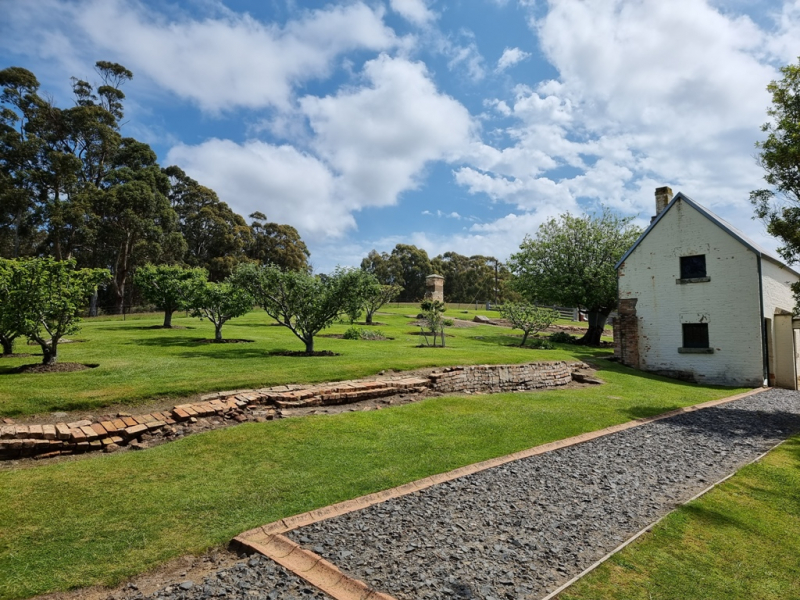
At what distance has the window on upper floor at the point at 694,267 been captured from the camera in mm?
18938

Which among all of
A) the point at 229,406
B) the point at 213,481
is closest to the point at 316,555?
the point at 213,481

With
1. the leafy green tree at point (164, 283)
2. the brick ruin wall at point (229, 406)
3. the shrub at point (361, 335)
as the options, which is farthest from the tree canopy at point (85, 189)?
the brick ruin wall at point (229, 406)

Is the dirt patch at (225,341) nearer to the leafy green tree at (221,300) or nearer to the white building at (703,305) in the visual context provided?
the leafy green tree at (221,300)

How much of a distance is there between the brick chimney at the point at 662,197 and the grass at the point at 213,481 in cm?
1782

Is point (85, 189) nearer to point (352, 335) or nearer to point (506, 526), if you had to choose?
point (352, 335)

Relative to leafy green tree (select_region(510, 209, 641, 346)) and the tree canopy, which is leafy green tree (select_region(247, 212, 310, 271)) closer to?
the tree canopy

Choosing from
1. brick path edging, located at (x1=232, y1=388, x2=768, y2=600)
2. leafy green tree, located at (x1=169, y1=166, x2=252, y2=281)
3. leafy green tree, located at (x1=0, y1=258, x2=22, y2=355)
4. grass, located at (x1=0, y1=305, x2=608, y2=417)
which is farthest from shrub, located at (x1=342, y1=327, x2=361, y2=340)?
leafy green tree, located at (x1=169, y1=166, x2=252, y2=281)

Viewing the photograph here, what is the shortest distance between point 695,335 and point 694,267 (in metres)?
2.92

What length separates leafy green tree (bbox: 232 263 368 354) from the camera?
1498 cm

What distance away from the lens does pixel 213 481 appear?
570cm

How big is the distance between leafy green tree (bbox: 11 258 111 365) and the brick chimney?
2531 centimetres

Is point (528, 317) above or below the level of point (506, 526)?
above

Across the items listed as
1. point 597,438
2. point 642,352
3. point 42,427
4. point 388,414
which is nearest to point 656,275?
point 642,352

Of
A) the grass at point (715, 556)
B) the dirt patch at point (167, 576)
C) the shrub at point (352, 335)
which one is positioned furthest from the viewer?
the shrub at point (352, 335)
